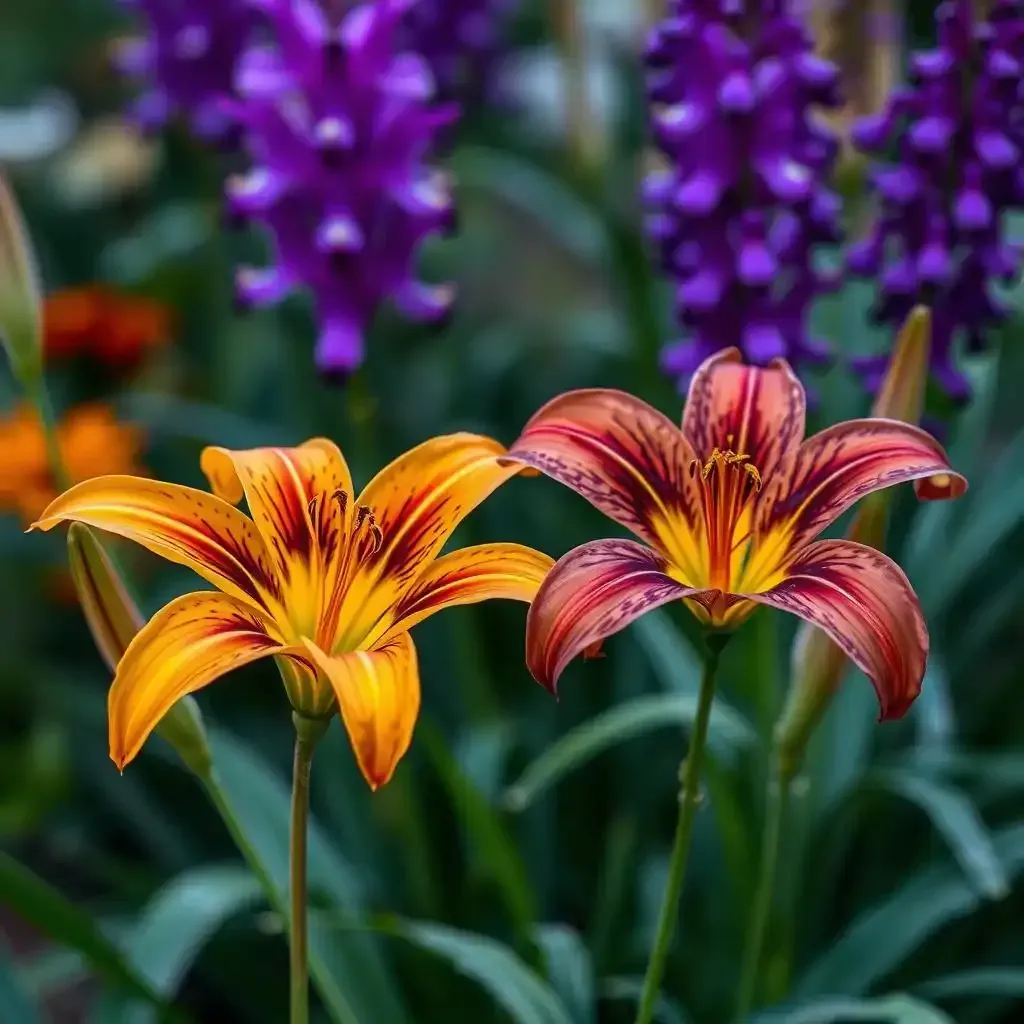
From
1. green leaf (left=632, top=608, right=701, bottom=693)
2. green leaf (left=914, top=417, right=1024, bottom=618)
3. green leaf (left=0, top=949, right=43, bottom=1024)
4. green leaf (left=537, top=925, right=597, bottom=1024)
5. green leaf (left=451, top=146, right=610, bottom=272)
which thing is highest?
green leaf (left=451, top=146, right=610, bottom=272)

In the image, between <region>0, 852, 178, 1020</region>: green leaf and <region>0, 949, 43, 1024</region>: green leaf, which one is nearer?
<region>0, 852, 178, 1020</region>: green leaf

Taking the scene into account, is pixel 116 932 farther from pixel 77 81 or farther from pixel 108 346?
pixel 77 81

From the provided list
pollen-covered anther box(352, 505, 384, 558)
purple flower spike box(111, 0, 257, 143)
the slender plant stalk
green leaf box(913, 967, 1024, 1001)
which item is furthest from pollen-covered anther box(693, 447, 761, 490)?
the slender plant stalk

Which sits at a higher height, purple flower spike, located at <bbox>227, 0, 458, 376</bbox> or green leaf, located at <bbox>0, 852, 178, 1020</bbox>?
purple flower spike, located at <bbox>227, 0, 458, 376</bbox>

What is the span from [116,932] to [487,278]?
4.31 ft

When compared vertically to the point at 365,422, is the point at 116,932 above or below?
below

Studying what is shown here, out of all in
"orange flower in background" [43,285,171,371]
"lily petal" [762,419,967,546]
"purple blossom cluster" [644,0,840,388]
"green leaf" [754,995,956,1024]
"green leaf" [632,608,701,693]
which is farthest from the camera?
"orange flower in background" [43,285,171,371]

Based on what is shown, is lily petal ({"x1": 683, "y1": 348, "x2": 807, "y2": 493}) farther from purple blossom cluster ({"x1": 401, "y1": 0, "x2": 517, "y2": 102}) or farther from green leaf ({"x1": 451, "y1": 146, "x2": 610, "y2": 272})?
green leaf ({"x1": 451, "y1": 146, "x2": 610, "y2": 272})

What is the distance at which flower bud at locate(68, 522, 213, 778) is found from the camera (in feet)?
1.76

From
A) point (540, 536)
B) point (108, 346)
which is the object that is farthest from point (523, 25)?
point (540, 536)

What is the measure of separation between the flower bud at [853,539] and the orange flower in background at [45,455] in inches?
32.0

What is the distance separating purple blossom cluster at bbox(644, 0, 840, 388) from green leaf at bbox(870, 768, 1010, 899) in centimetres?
30

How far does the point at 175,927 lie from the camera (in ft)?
2.85

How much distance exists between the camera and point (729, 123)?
0.81 meters
